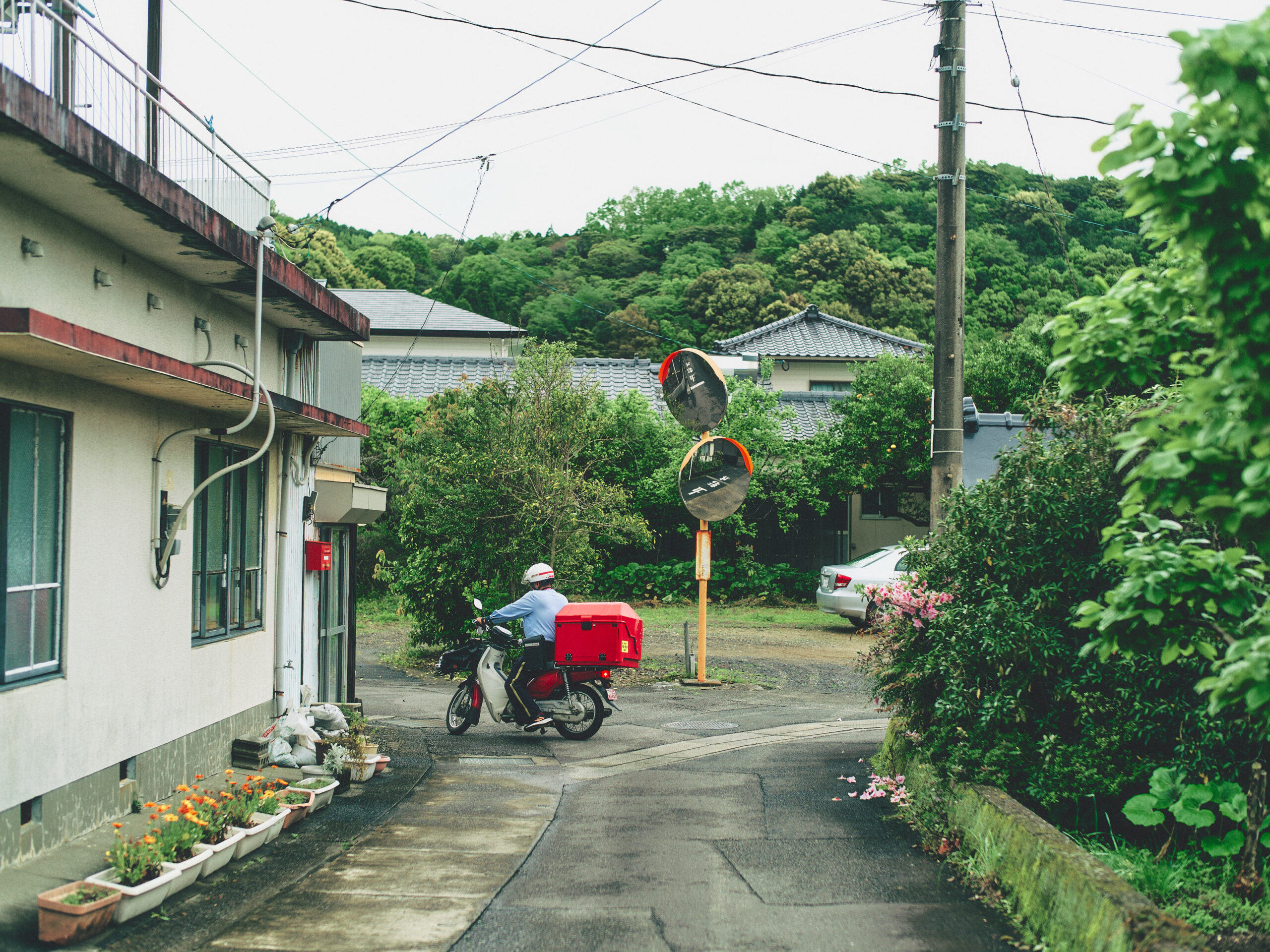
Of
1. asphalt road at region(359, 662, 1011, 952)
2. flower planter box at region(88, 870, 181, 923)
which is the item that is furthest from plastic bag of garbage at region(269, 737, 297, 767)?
flower planter box at region(88, 870, 181, 923)

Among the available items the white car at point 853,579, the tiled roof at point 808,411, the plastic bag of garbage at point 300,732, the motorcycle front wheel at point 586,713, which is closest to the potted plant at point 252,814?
the plastic bag of garbage at point 300,732

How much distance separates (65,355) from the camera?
5.26 m

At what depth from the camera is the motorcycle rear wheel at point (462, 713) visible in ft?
34.7

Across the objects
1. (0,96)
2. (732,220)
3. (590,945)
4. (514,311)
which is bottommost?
(590,945)

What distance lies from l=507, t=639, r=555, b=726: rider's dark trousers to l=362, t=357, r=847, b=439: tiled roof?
61.9 feet

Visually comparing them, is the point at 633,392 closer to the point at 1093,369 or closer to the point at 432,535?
the point at 432,535

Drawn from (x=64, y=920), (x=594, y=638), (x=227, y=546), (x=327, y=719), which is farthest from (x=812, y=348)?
(x=64, y=920)

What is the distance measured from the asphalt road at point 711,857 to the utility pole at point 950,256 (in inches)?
112

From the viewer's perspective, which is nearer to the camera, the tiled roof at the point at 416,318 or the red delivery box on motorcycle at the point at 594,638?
the red delivery box on motorcycle at the point at 594,638

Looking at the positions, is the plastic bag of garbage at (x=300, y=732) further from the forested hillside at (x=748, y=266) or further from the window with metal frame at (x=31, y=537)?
the forested hillside at (x=748, y=266)

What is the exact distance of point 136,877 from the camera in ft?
16.5

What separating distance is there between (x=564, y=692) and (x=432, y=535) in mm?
5688

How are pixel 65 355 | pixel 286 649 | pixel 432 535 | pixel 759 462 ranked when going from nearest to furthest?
1. pixel 65 355
2. pixel 286 649
3. pixel 432 535
4. pixel 759 462

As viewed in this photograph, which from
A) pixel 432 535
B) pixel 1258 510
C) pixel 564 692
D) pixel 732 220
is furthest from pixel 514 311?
pixel 1258 510
